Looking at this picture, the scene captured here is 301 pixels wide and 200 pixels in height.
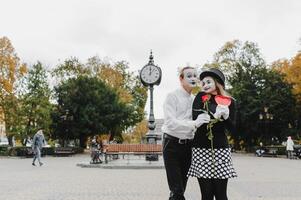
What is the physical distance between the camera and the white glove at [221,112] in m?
5.08

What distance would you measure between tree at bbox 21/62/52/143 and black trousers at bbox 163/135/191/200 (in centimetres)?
4197

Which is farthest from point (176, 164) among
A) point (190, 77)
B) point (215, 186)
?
point (190, 77)

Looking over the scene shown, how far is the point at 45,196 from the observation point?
1045cm

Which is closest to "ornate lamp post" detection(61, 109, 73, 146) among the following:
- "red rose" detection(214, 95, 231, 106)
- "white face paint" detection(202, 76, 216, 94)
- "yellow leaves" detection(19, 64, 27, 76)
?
"yellow leaves" detection(19, 64, 27, 76)

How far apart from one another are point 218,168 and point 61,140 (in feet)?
173

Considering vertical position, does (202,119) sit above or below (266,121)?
below

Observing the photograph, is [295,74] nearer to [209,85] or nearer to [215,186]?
[209,85]

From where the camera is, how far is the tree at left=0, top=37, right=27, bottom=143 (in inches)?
1818

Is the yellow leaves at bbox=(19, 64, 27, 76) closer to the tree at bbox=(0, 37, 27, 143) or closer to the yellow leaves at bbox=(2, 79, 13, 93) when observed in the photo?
the tree at bbox=(0, 37, 27, 143)

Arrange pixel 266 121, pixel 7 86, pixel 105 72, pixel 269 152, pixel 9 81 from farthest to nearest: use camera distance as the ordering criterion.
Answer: pixel 105 72
pixel 266 121
pixel 9 81
pixel 7 86
pixel 269 152

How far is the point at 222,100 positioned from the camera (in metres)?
5.24

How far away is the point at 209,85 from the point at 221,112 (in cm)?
40

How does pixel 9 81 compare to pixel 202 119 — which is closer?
pixel 202 119

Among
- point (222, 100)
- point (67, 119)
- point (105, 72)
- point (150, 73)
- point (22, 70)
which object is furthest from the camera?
point (105, 72)
